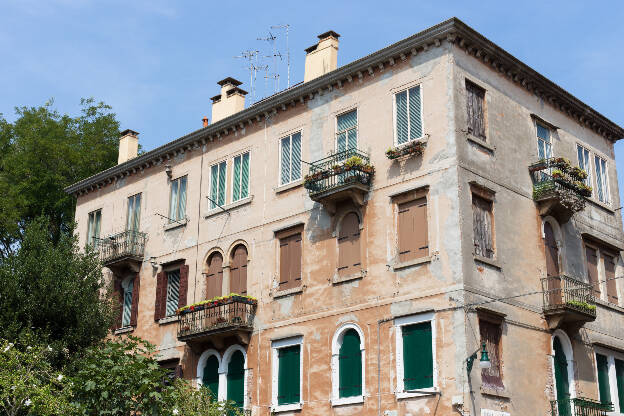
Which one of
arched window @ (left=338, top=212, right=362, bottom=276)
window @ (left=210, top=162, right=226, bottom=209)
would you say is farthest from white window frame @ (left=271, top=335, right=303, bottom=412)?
window @ (left=210, top=162, right=226, bottom=209)

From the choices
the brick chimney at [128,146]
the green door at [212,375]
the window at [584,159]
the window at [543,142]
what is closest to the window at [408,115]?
the window at [543,142]

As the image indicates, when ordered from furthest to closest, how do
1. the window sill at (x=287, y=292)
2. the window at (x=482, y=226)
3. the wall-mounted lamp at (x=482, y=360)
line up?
the window sill at (x=287, y=292) < the window at (x=482, y=226) < the wall-mounted lamp at (x=482, y=360)

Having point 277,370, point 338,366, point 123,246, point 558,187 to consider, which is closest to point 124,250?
point 123,246

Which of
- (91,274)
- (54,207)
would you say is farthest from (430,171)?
(54,207)

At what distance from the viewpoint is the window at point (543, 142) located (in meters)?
28.6

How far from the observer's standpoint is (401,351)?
961 inches

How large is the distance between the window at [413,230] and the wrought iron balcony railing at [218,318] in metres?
6.45

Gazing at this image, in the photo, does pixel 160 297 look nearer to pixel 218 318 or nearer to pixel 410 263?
pixel 218 318

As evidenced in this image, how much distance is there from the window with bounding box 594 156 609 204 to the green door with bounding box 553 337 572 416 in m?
7.07

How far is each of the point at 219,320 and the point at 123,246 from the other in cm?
799

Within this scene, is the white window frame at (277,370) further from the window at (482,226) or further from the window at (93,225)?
the window at (93,225)

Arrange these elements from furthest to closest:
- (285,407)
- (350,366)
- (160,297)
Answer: (160,297)
(285,407)
(350,366)

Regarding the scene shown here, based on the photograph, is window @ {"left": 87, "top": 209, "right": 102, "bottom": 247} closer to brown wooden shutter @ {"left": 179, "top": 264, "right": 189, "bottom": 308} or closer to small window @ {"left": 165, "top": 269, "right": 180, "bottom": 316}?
small window @ {"left": 165, "top": 269, "right": 180, "bottom": 316}

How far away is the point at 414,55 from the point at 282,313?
377 inches
